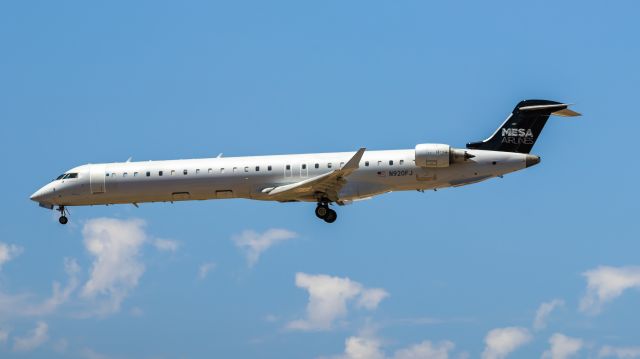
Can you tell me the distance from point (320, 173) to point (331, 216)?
170 centimetres

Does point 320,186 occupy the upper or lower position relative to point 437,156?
lower

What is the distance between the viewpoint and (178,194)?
62.4 metres

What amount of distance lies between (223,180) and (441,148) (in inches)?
335

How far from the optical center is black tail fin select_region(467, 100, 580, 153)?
203 ft

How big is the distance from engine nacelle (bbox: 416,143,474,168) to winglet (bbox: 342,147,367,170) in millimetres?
2547

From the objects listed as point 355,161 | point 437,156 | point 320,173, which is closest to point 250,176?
point 320,173

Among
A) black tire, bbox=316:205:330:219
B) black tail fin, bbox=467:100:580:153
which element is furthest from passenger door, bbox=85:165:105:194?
black tail fin, bbox=467:100:580:153

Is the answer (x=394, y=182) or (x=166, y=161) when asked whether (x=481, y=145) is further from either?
(x=166, y=161)

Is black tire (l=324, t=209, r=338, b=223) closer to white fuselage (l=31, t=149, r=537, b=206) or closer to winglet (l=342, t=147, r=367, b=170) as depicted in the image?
white fuselage (l=31, t=149, r=537, b=206)

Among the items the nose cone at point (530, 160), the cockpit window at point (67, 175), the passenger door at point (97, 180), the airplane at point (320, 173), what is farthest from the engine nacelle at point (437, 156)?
the cockpit window at point (67, 175)

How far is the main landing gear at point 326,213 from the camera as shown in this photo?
61.5m

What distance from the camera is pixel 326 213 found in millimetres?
61500

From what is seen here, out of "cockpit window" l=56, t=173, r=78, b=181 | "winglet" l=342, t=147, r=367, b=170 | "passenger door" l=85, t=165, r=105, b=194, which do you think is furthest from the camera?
"cockpit window" l=56, t=173, r=78, b=181

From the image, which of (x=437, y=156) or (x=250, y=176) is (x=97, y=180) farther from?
(x=437, y=156)
